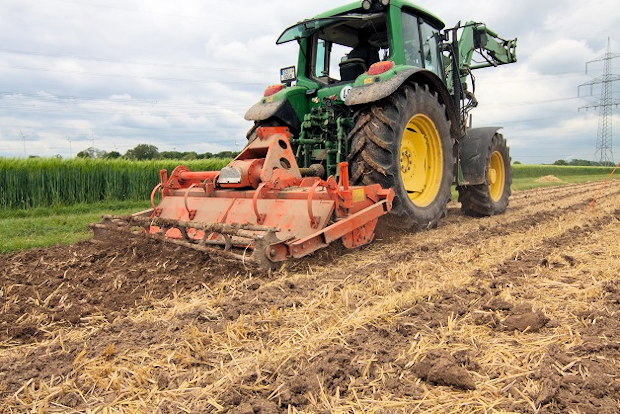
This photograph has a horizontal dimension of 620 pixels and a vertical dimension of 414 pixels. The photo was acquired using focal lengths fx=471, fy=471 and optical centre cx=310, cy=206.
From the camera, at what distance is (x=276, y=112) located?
218 inches

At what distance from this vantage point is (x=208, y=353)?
7.28 ft

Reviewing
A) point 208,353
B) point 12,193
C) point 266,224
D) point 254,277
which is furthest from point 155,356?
point 12,193

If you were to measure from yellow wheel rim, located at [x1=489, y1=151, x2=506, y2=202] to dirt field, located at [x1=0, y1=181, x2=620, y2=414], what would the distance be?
357 centimetres

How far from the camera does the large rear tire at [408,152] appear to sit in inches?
182

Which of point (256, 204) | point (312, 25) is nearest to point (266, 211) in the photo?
point (256, 204)

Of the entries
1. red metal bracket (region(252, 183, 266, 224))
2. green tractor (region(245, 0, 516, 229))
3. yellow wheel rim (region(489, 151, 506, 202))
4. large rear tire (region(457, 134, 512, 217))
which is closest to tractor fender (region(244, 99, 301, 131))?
green tractor (region(245, 0, 516, 229))

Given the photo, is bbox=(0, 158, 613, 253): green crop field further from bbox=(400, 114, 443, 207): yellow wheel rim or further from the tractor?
bbox=(400, 114, 443, 207): yellow wheel rim

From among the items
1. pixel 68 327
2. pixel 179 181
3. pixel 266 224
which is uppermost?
pixel 179 181

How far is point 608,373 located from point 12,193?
11.7 metres

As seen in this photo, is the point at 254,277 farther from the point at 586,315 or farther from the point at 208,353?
the point at 586,315

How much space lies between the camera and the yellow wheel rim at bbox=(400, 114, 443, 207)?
530 cm

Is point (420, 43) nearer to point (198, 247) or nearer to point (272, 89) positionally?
point (272, 89)

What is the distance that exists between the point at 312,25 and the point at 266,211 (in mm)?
2815

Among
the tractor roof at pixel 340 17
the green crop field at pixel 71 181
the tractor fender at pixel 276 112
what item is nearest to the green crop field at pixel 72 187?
the green crop field at pixel 71 181
